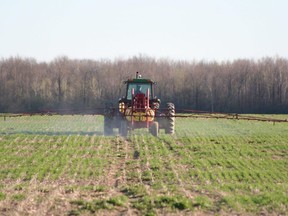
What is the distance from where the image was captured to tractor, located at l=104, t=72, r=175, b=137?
22828mm

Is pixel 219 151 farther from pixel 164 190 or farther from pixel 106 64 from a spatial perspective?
pixel 106 64

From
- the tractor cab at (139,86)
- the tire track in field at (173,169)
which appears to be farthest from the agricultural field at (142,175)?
the tractor cab at (139,86)

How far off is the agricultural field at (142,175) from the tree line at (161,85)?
144 ft

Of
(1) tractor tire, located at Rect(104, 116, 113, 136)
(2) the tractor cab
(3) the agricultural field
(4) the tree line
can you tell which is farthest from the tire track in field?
(4) the tree line

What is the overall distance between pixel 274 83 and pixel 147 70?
17.3m

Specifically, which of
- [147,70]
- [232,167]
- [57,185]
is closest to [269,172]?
[232,167]

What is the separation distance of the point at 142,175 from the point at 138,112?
7986 millimetres

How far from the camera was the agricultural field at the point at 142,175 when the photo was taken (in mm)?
10961

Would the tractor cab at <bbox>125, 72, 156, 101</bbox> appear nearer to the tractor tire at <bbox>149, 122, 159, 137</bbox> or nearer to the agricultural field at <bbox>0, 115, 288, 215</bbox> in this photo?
the tractor tire at <bbox>149, 122, 159, 137</bbox>

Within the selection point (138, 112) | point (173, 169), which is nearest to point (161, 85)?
point (138, 112)

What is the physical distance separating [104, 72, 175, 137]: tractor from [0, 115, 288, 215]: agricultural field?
65cm

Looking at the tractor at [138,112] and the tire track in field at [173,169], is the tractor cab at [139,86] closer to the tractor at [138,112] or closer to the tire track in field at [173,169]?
the tractor at [138,112]

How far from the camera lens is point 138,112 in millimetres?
22719

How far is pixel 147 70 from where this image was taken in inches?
3098
